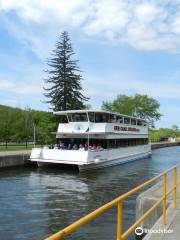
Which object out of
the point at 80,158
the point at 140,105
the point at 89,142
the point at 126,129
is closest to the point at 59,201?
the point at 80,158

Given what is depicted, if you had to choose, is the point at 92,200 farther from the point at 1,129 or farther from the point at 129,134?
the point at 1,129

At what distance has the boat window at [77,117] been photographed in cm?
3188

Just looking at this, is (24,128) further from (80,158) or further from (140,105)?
(140,105)

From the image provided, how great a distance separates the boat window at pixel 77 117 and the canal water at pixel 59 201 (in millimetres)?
5715

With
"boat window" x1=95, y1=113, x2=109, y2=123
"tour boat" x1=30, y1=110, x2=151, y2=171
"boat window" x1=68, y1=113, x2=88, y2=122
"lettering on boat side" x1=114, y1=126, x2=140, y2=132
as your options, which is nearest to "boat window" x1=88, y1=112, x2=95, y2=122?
"tour boat" x1=30, y1=110, x2=151, y2=171

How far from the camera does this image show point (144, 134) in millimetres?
44406

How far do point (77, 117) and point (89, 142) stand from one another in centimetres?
244

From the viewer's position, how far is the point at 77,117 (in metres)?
32.4

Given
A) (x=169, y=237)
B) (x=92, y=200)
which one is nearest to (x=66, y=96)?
(x=92, y=200)

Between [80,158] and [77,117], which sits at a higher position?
[77,117]

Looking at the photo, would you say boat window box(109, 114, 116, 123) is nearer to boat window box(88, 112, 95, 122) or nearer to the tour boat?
the tour boat

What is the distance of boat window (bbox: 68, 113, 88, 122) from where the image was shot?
105 feet

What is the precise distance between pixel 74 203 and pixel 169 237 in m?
9.39

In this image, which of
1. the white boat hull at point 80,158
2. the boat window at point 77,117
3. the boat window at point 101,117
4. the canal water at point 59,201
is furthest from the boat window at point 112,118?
the canal water at point 59,201
